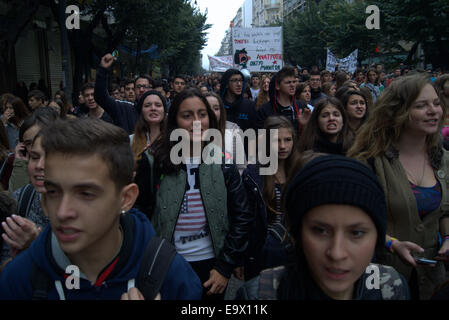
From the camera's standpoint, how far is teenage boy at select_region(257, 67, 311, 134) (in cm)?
528

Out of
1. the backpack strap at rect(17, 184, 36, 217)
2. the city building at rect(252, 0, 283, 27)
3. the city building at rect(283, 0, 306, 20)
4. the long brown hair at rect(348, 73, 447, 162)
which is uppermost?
the city building at rect(252, 0, 283, 27)

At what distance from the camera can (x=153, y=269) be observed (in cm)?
151

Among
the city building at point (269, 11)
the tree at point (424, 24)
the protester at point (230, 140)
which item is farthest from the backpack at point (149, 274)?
the city building at point (269, 11)

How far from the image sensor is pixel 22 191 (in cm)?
229

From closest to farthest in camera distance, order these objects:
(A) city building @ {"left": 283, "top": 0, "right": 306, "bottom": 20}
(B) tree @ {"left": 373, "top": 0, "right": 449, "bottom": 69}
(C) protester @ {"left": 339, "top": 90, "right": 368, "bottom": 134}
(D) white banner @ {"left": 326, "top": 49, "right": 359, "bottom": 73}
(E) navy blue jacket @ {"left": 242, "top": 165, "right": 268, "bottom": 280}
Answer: (E) navy blue jacket @ {"left": 242, "top": 165, "right": 268, "bottom": 280} < (C) protester @ {"left": 339, "top": 90, "right": 368, "bottom": 134} < (D) white banner @ {"left": 326, "top": 49, "right": 359, "bottom": 73} < (B) tree @ {"left": 373, "top": 0, "right": 449, "bottom": 69} < (A) city building @ {"left": 283, "top": 0, "right": 306, "bottom": 20}

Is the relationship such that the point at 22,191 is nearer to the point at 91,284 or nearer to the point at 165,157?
the point at 165,157

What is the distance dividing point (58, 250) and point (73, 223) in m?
0.19

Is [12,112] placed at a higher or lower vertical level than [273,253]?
higher

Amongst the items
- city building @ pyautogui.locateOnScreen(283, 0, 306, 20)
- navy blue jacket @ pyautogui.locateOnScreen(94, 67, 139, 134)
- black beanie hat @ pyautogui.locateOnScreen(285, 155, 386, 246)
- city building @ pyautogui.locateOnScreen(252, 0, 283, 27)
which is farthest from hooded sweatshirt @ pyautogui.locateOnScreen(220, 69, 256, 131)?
city building @ pyautogui.locateOnScreen(252, 0, 283, 27)

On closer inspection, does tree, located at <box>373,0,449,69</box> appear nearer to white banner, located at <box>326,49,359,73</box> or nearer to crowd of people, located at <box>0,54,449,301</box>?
white banner, located at <box>326,49,359,73</box>

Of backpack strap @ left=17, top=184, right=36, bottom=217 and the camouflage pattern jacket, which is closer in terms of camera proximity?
the camouflage pattern jacket

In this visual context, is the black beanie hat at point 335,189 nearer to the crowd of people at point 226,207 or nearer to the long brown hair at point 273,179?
the crowd of people at point 226,207

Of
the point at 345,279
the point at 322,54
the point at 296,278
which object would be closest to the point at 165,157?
the point at 296,278

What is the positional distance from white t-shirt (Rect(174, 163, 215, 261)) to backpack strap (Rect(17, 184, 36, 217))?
0.91 m
